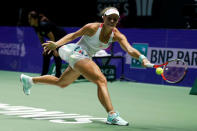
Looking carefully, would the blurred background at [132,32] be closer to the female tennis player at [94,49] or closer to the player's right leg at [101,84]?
the female tennis player at [94,49]

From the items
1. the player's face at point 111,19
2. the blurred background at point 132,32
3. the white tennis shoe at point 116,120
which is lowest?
the white tennis shoe at point 116,120

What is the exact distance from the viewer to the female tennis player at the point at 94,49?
19.8ft

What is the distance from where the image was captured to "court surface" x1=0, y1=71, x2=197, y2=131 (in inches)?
232

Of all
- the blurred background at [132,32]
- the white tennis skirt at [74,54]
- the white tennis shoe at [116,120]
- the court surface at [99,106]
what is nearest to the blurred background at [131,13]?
the blurred background at [132,32]

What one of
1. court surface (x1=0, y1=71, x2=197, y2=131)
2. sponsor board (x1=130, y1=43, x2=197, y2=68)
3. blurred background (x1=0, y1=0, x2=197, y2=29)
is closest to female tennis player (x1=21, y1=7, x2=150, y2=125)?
court surface (x1=0, y1=71, x2=197, y2=131)

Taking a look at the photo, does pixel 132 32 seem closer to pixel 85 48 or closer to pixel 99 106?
pixel 99 106

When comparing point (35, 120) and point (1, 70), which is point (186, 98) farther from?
point (1, 70)

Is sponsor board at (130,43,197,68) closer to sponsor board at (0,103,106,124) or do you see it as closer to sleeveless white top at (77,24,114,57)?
sponsor board at (0,103,106,124)

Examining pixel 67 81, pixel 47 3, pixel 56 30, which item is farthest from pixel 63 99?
pixel 47 3

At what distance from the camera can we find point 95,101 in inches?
340

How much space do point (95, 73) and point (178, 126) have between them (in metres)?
1.23

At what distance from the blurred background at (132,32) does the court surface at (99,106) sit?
2.46 ft

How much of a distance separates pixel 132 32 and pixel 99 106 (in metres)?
5.39

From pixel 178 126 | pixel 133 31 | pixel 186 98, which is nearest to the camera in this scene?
pixel 178 126
